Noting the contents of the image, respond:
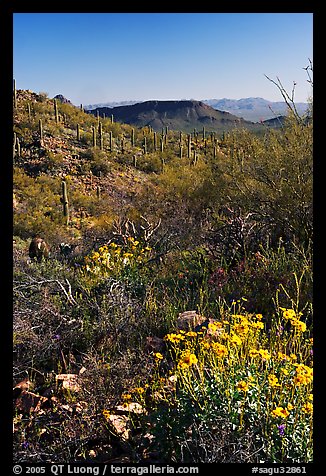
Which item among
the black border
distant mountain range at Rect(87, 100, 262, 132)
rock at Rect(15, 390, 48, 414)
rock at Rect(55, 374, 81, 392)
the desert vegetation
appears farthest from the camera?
distant mountain range at Rect(87, 100, 262, 132)

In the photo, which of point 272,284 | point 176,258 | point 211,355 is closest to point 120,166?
point 176,258

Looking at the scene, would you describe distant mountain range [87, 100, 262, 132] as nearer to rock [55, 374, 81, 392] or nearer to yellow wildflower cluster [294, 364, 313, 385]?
rock [55, 374, 81, 392]

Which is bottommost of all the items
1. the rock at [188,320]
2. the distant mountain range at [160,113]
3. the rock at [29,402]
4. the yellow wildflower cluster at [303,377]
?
the rock at [29,402]

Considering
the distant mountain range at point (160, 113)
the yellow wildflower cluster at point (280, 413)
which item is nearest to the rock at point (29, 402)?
the yellow wildflower cluster at point (280, 413)

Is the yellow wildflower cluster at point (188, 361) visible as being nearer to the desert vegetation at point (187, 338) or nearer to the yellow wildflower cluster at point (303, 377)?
the desert vegetation at point (187, 338)

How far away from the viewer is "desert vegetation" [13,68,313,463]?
7.19 ft

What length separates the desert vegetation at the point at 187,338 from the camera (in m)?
2.19

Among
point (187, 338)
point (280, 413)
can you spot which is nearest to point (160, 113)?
point (187, 338)

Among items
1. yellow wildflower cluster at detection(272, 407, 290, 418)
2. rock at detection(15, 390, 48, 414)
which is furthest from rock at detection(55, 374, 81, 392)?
yellow wildflower cluster at detection(272, 407, 290, 418)

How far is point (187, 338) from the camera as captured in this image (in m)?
3.40

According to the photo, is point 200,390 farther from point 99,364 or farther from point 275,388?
point 99,364

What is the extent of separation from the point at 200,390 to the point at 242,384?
1.13 feet
